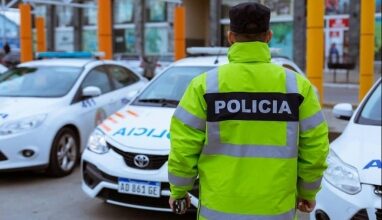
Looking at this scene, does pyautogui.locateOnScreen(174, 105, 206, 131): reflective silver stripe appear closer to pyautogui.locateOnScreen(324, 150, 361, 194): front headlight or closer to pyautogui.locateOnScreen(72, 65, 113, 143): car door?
pyautogui.locateOnScreen(324, 150, 361, 194): front headlight

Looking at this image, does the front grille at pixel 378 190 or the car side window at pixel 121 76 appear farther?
the car side window at pixel 121 76

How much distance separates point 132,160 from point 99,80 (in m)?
3.09

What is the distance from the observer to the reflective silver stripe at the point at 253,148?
2490mm

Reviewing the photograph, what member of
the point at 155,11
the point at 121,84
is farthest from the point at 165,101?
the point at 155,11

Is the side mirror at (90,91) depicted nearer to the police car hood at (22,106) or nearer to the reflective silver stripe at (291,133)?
the police car hood at (22,106)

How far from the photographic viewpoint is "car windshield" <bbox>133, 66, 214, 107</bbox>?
6.26 meters

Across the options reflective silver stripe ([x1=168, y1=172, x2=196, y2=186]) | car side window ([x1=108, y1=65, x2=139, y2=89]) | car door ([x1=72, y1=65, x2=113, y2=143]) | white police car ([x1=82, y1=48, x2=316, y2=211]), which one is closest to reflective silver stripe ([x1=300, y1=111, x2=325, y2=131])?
reflective silver stripe ([x1=168, y1=172, x2=196, y2=186])

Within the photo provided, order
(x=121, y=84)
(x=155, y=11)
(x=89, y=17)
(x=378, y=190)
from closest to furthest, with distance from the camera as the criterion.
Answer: (x=378, y=190), (x=121, y=84), (x=155, y=11), (x=89, y=17)

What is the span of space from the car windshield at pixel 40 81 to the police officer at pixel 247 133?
4.89 m

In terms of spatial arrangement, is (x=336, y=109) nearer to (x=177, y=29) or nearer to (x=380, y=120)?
(x=380, y=120)

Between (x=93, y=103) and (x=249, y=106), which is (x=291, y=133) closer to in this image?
(x=249, y=106)

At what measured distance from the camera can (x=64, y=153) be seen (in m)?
6.93

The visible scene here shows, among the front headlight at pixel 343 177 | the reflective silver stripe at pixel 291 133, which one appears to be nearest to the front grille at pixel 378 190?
the front headlight at pixel 343 177

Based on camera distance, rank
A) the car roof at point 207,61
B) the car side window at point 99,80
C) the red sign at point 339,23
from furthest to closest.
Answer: the red sign at point 339,23 → the car side window at point 99,80 → the car roof at point 207,61
